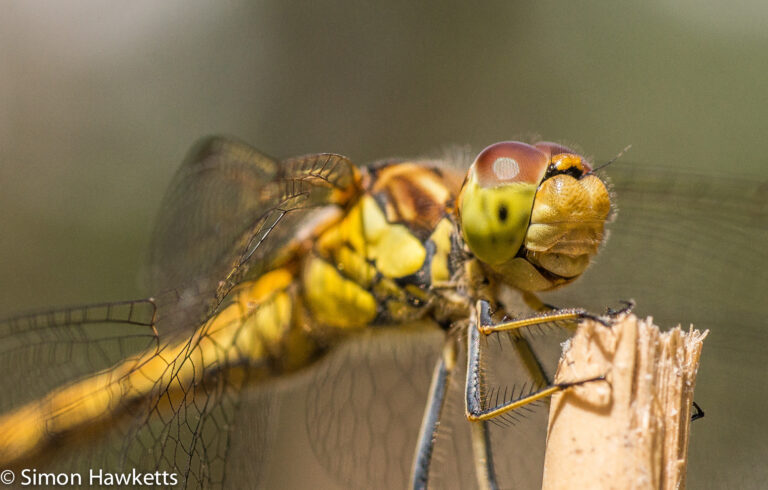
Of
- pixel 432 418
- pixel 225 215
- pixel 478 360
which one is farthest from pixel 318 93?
pixel 478 360

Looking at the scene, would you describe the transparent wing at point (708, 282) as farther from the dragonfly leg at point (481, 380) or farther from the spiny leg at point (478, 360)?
the spiny leg at point (478, 360)

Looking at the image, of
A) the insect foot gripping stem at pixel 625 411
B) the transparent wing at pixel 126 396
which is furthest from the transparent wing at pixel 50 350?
the insect foot gripping stem at pixel 625 411

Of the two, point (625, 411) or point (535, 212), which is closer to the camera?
point (625, 411)

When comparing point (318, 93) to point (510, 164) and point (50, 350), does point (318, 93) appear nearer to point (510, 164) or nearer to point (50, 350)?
point (50, 350)

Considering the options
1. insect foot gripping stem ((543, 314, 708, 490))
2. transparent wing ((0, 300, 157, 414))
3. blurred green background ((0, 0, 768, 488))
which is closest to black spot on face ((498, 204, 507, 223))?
insect foot gripping stem ((543, 314, 708, 490))

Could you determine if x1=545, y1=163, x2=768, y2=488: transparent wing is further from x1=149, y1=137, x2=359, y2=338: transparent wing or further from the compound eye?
x1=149, y1=137, x2=359, y2=338: transparent wing

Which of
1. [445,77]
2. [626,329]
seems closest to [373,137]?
[445,77]
